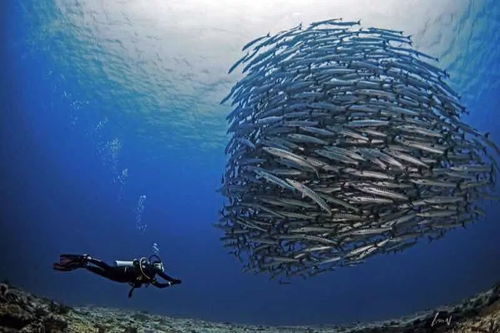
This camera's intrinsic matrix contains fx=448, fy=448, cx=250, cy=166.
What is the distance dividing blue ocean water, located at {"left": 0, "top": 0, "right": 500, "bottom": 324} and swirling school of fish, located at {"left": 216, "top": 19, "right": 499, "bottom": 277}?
775 cm

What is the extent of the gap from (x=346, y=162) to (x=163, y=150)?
1118 inches

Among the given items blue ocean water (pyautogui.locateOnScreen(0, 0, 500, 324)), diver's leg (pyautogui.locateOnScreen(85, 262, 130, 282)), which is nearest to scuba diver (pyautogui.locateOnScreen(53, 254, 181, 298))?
diver's leg (pyautogui.locateOnScreen(85, 262, 130, 282))

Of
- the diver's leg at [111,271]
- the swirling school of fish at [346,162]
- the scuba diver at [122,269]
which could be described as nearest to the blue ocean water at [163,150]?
the swirling school of fish at [346,162]

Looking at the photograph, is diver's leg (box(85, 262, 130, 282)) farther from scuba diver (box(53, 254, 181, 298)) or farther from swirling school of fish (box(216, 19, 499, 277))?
swirling school of fish (box(216, 19, 499, 277))

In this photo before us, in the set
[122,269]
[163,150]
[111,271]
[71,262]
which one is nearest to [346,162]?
[122,269]

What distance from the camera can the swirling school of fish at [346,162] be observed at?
6.17 metres

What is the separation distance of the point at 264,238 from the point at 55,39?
15.8 metres

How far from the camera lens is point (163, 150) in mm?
33375

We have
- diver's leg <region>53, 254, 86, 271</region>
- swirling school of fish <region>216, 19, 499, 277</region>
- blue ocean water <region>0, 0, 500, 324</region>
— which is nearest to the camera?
diver's leg <region>53, 254, 86, 271</region>

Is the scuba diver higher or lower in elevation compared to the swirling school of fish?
lower

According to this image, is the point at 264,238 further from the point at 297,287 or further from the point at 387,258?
the point at 387,258

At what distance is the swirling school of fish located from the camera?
6.17 m

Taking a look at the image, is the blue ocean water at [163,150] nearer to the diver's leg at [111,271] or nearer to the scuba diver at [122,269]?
the scuba diver at [122,269]

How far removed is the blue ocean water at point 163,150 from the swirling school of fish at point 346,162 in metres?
7.75
